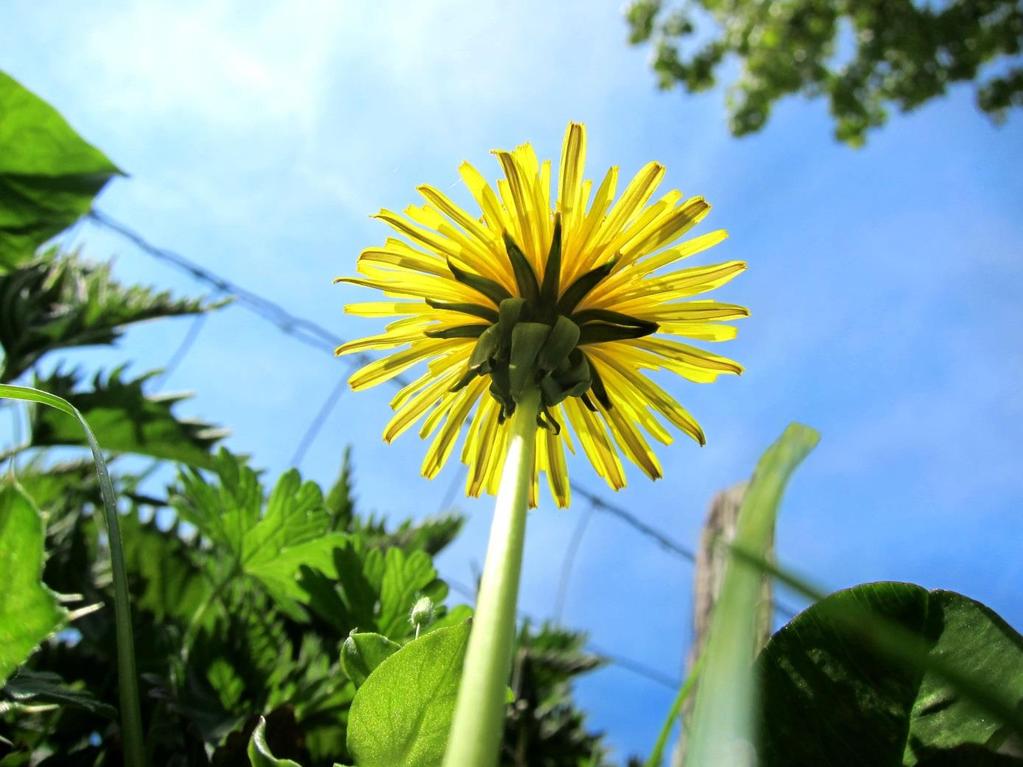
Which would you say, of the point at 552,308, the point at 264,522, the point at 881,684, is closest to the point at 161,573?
the point at 264,522

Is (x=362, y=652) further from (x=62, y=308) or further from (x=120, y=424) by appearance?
(x=62, y=308)

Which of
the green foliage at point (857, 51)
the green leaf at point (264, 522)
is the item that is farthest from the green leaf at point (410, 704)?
the green foliage at point (857, 51)

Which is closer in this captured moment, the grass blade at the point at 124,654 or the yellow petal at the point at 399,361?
the grass blade at the point at 124,654

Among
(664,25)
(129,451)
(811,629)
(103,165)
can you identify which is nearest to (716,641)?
(811,629)

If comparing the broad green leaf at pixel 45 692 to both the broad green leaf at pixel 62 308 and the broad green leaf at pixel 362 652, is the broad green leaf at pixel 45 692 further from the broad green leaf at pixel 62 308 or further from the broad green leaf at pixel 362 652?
the broad green leaf at pixel 62 308

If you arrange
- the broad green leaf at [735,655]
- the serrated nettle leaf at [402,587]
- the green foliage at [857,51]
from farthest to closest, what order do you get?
the green foliage at [857,51] → the serrated nettle leaf at [402,587] → the broad green leaf at [735,655]

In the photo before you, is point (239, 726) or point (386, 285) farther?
point (386, 285)

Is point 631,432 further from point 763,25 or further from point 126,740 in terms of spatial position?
point 763,25
